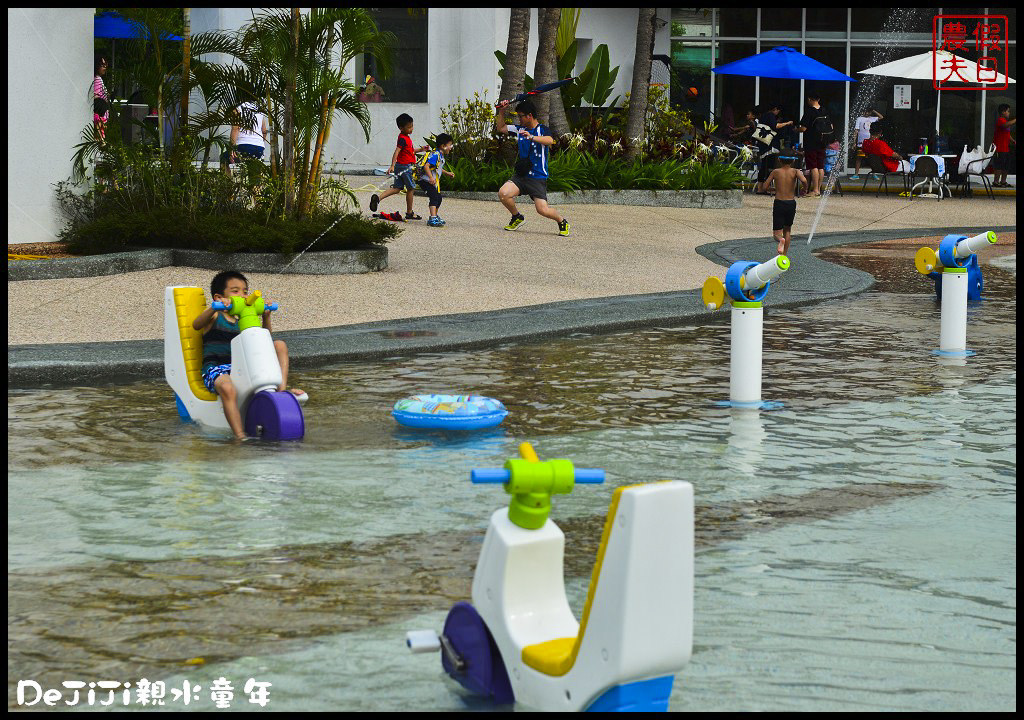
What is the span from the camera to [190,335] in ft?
27.8

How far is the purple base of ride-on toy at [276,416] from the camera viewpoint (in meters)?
7.89

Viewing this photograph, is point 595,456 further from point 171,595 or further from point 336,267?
point 336,267

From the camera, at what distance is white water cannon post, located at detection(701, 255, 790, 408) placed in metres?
9.16

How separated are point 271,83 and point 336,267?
7.26 ft

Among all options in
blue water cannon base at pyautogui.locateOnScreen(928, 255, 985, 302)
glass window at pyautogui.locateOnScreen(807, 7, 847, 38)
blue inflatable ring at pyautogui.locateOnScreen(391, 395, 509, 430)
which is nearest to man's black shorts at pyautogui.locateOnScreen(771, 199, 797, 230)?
blue water cannon base at pyautogui.locateOnScreen(928, 255, 985, 302)

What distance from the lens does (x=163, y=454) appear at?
760 cm

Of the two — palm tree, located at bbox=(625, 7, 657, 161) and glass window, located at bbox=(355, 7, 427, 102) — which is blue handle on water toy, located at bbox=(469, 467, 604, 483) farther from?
glass window, located at bbox=(355, 7, 427, 102)

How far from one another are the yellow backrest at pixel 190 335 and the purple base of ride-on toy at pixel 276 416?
20.6 inches

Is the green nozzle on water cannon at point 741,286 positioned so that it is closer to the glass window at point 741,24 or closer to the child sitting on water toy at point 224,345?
the child sitting on water toy at point 224,345

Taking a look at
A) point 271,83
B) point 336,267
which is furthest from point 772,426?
point 271,83

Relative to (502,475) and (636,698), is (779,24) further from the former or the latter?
(636,698)

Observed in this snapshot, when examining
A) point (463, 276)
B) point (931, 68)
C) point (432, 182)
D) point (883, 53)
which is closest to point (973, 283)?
point (463, 276)

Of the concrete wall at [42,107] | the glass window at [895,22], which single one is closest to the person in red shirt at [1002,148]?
the glass window at [895,22]

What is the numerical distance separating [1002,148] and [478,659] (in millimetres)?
28835
